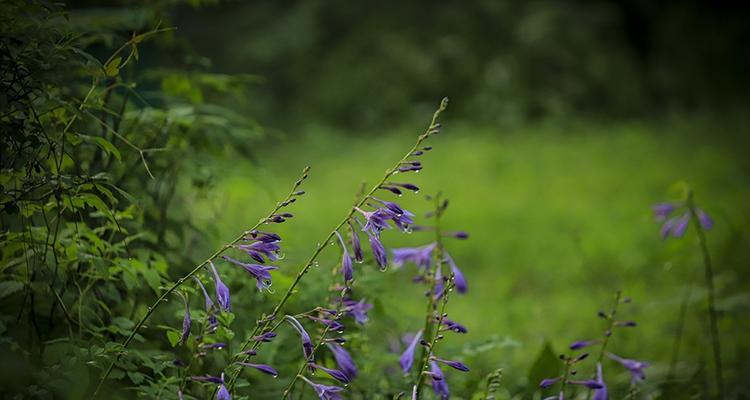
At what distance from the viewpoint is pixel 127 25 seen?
2.76 m

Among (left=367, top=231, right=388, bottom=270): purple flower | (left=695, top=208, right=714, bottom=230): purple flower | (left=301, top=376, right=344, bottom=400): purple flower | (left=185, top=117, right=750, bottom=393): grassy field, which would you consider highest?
(left=185, top=117, right=750, bottom=393): grassy field

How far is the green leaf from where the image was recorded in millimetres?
1614

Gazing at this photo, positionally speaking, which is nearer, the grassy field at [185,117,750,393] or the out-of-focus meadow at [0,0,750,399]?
the out-of-focus meadow at [0,0,750,399]

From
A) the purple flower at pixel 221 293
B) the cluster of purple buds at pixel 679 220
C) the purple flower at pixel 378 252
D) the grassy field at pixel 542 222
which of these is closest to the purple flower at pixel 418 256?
the grassy field at pixel 542 222

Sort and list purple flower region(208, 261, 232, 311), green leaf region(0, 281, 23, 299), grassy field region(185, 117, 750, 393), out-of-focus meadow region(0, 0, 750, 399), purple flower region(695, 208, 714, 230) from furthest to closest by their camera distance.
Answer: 1. grassy field region(185, 117, 750, 393)
2. purple flower region(695, 208, 714, 230)
3. out-of-focus meadow region(0, 0, 750, 399)
4. green leaf region(0, 281, 23, 299)
5. purple flower region(208, 261, 232, 311)

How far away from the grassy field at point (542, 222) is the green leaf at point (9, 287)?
2.10 feet

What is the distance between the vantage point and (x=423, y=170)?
304 inches

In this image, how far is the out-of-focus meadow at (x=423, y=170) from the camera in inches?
75.7

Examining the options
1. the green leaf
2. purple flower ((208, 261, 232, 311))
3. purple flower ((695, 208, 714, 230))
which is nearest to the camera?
purple flower ((208, 261, 232, 311))

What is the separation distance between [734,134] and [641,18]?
3.61 meters

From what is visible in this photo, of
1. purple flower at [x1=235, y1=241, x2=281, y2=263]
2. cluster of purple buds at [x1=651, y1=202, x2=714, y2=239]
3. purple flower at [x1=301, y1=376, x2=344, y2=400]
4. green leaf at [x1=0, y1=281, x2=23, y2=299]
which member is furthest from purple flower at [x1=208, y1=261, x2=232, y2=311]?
cluster of purple buds at [x1=651, y1=202, x2=714, y2=239]

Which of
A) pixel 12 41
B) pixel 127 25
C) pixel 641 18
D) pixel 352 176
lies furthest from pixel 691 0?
pixel 12 41

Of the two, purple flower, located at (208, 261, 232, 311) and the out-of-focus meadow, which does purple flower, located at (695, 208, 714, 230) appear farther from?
purple flower, located at (208, 261, 232, 311)

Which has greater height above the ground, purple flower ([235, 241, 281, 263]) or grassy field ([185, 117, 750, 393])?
grassy field ([185, 117, 750, 393])
